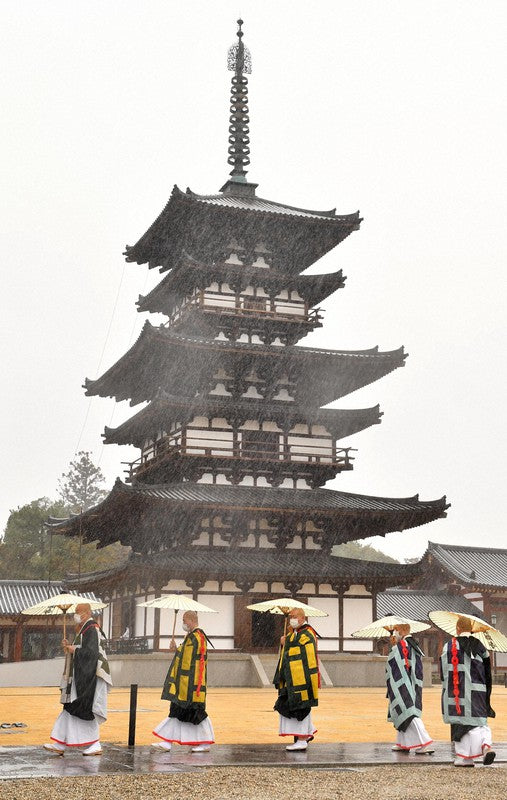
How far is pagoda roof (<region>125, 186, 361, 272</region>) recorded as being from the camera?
1358 inches

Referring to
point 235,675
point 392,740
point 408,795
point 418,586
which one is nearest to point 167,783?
point 408,795

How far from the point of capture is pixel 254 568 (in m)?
30.9

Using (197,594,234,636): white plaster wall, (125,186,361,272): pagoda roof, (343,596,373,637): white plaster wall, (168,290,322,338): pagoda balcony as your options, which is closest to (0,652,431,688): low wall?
(343,596,373,637): white plaster wall

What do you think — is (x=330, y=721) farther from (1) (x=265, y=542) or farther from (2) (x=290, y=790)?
(1) (x=265, y=542)

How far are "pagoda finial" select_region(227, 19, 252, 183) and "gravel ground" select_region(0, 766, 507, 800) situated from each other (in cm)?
3021

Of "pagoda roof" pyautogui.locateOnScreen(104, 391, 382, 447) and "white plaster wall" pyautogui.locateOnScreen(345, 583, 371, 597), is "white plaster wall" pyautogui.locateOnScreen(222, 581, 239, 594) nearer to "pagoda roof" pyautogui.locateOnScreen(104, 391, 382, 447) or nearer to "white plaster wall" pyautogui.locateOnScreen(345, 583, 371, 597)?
"white plaster wall" pyautogui.locateOnScreen(345, 583, 371, 597)

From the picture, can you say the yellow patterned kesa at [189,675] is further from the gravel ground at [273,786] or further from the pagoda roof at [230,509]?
the pagoda roof at [230,509]

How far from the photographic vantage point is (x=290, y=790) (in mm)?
9406

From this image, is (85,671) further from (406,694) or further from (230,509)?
(230,509)

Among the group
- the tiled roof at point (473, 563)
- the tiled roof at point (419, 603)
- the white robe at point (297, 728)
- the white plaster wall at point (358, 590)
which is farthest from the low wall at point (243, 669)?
the white robe at point (297, 728)

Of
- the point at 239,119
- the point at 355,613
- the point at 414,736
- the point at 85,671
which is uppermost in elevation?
the point at 239,119

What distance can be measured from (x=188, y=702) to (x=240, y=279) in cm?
2397

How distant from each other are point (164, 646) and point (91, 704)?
19103 millimetres

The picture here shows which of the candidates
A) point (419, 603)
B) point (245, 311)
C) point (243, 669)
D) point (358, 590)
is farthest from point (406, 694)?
point (419, 603)
